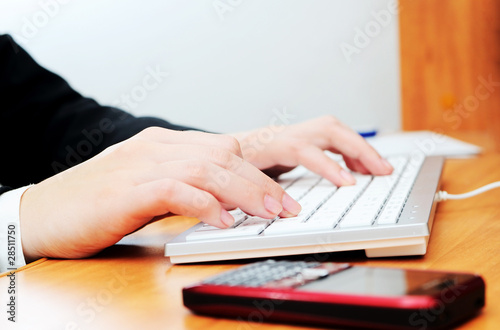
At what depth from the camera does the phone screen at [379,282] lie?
32cm

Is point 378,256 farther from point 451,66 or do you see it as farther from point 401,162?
point 451,66

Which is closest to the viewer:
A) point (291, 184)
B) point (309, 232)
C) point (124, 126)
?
point (309, 232)

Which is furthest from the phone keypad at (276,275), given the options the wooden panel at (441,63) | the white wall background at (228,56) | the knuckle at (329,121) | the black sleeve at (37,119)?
the white wall background at (228,56)

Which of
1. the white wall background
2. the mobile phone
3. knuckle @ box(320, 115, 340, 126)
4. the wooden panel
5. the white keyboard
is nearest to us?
the mobile phone

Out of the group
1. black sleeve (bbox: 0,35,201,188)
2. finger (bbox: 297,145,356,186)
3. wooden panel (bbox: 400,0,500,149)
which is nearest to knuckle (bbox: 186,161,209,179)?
finger (bbox: 297,145,356,186)

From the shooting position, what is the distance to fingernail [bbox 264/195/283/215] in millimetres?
527

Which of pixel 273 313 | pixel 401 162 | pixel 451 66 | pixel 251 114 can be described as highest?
pixel 273 313

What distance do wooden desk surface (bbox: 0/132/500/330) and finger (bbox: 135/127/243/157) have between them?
0.10 m

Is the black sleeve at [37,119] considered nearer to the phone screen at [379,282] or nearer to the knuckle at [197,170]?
the knuckle at [197,170]

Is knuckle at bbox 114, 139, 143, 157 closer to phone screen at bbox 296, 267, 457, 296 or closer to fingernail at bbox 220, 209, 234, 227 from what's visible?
fingernail at bbox 220, 209, 234, 227

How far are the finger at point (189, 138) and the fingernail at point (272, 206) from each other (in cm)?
8

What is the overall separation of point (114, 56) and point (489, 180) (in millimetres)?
2135

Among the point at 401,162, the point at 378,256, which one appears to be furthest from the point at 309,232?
the point at 401,162

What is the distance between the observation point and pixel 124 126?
946mm
